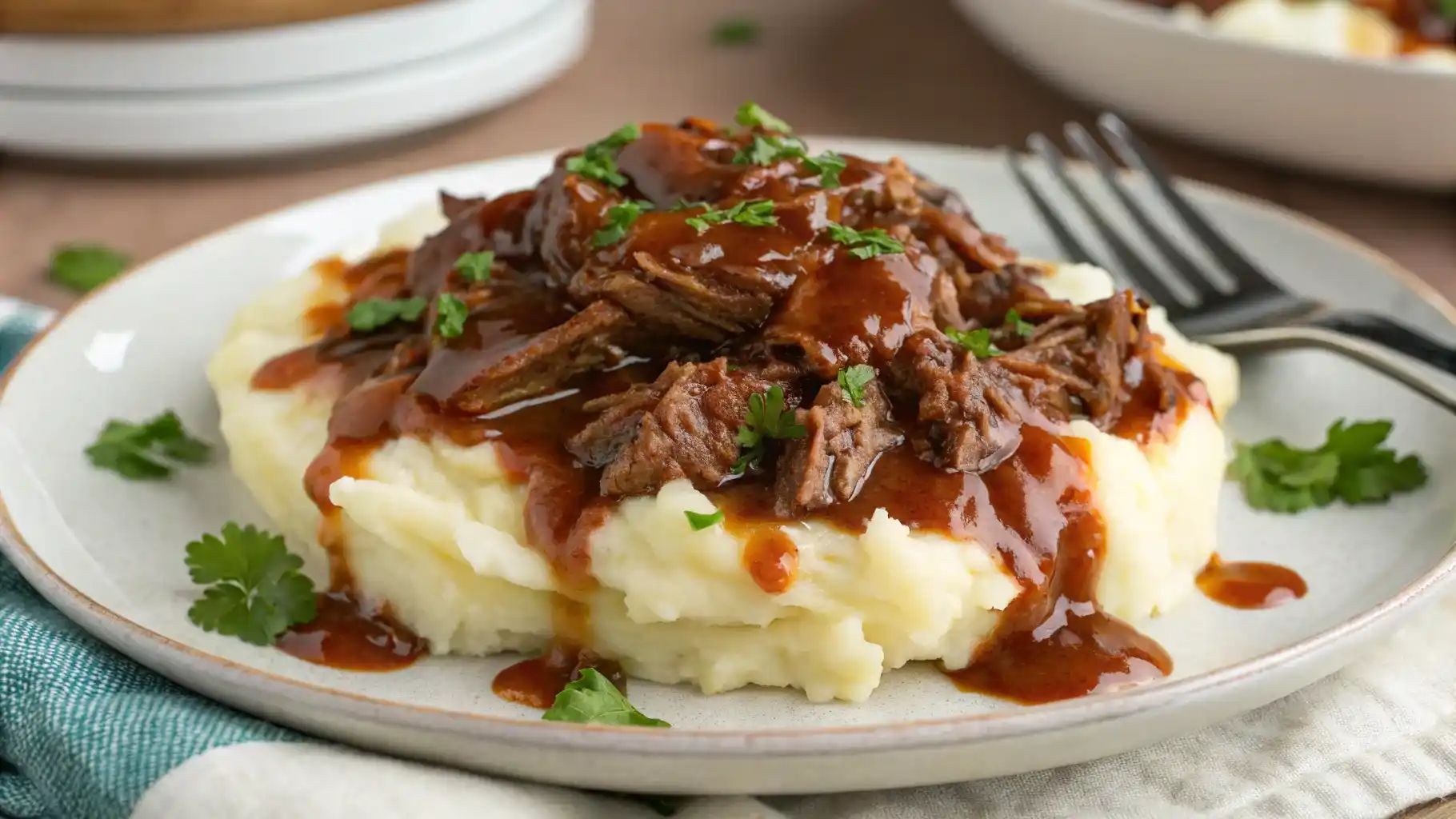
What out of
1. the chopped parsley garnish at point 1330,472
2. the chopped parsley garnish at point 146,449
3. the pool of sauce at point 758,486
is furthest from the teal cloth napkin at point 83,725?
the chopped parsley garnish at point 1330,472

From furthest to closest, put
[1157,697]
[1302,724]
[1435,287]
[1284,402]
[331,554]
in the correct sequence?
[1435,287] → [1284,402] → [331,554] → [1302,724] → [1157,697]

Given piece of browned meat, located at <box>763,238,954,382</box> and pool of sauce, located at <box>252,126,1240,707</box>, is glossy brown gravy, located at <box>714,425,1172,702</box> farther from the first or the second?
piece of browned meat, located at <box>763,238,954,382</box>

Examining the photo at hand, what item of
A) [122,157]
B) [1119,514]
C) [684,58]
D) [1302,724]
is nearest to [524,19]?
[684,58]

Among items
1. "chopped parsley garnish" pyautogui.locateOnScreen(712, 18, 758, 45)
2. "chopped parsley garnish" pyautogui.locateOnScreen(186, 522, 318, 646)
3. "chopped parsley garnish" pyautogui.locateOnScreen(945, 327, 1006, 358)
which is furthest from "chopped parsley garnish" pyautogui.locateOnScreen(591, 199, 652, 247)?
"chopped parsley garnish" pyautogui.locateOnScreen(712, 18, 758, 45)

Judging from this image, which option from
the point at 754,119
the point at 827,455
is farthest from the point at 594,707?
the point at 754,119

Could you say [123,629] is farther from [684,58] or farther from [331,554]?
[684,58]

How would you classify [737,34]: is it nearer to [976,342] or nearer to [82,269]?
[82,269]

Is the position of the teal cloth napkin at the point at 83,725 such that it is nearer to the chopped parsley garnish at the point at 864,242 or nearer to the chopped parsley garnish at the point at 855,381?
the chopped parsley garnish at the point at 855,381
